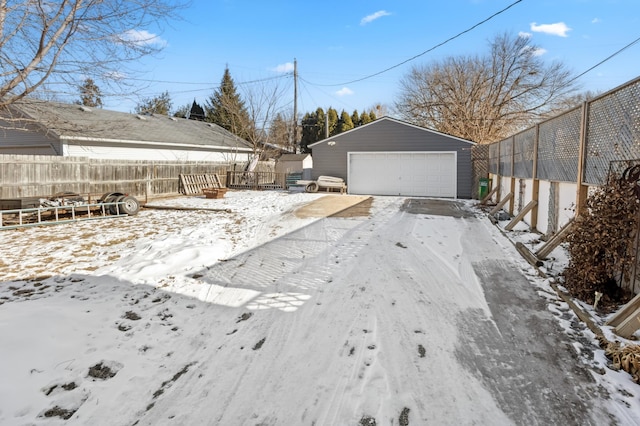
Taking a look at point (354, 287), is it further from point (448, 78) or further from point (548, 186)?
point (448, 78)

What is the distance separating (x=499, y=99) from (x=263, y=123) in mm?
18947

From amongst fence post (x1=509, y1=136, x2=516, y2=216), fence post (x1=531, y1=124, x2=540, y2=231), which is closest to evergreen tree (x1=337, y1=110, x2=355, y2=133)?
fence post (x1=509, y1=136, x2=516, y2=216)

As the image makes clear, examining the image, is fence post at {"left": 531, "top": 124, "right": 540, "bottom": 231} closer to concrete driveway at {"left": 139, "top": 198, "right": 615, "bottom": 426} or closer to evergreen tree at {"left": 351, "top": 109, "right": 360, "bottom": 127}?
concrete driveway at {"left": 139, "top": 198, "right": 615, "bottom": 426}

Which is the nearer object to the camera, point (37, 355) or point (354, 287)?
point (37, 355)

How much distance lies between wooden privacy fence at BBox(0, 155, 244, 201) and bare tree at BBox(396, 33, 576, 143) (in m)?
21.2

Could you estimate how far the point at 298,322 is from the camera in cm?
348

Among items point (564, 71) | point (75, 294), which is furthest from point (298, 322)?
point (564, 71)

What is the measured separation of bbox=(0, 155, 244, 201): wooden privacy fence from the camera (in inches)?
405

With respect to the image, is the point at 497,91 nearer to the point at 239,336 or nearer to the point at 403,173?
the point at 403,173

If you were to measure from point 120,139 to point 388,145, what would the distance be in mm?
11718

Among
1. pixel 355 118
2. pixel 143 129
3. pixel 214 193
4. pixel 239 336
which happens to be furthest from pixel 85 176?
pixel 355 118

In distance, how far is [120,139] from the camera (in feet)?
49.2

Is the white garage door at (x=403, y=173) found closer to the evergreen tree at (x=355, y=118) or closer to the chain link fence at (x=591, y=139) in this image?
the chain link fence at (x=591, y=139)

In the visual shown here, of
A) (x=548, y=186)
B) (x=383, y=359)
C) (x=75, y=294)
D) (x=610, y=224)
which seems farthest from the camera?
(x=548, y=186)
